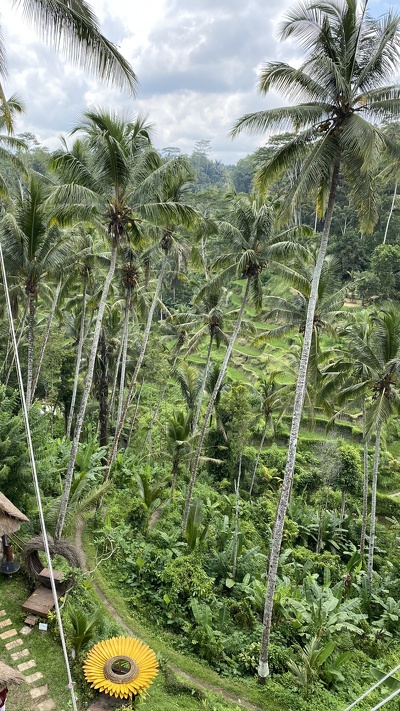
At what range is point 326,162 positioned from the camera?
9047 mm

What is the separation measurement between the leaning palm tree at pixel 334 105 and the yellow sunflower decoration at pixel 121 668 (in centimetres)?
328

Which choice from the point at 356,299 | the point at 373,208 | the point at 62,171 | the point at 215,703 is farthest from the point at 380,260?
the point at 215,703

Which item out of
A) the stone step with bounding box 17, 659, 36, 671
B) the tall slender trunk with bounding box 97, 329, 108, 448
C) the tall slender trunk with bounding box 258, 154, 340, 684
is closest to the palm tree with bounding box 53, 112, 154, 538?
the stone step with bounding box 17, 659, 36, 671

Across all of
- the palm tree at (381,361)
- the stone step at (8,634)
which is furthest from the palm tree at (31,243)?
the palm tree at (381,361)

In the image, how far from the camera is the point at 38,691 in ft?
24.0

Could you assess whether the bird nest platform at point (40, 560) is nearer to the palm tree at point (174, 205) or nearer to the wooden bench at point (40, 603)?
the wooden bench at point (40, 603)

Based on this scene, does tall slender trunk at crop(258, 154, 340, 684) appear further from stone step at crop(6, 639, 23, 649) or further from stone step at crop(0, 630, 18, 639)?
stone step at crop(0, 630, 18, 639)

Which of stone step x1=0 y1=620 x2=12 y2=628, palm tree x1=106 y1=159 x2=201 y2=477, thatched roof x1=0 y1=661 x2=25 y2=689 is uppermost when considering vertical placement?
palm tree x1=106 y1=159 x2=201 y2=477

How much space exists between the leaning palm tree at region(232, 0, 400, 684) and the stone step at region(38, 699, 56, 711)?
441 cm

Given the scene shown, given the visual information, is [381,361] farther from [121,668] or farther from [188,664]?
[121,668]

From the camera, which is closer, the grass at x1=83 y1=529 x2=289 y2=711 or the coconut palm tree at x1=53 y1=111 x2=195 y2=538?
the grass at x1=83 y1=529 x2=289 y2=711

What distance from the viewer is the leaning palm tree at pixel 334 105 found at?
8.36 m

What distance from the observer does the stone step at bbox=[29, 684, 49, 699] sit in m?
7.24

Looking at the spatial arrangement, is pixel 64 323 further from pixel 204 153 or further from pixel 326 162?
pixel 204 153
